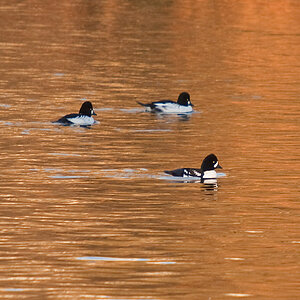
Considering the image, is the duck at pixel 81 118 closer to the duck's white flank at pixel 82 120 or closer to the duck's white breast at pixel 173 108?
the duck's white flank at pixel 82 120

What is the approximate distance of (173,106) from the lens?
128ft

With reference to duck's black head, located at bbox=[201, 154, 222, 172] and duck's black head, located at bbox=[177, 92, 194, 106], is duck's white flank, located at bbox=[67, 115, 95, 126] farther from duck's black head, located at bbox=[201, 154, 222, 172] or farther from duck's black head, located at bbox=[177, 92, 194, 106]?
Result: duck's black head, located at bbox=[201, 154, 222, 172]

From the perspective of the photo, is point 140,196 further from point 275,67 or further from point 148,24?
point 148,24

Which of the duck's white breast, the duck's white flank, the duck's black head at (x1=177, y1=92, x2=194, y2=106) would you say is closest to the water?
the duck's white flank

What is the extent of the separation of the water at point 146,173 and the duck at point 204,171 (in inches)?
12.4

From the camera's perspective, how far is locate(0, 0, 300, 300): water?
1825cm

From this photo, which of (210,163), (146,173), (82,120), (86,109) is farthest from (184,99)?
(210,163)

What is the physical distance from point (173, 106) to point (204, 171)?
40.4ft

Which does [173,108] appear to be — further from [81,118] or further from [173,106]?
[81,118]

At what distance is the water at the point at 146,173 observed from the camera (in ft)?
59.9

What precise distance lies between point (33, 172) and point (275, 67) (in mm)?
26467

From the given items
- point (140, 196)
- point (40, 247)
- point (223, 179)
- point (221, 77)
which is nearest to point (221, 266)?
point (40, 247)

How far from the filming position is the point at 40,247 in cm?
1978

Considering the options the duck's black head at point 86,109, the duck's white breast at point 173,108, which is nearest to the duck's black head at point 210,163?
the duck's black head at point 86,109
